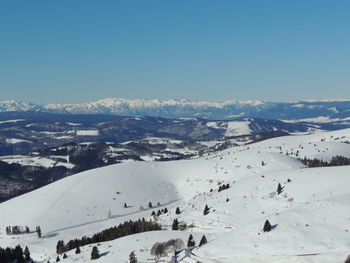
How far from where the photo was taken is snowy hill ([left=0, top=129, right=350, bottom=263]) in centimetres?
3712

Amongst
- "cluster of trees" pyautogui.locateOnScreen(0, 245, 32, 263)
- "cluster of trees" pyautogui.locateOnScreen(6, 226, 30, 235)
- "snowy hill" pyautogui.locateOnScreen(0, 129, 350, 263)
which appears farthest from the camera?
"cluster of trees" pyautogui.locateOnScreen(6, 226, 30, 235)

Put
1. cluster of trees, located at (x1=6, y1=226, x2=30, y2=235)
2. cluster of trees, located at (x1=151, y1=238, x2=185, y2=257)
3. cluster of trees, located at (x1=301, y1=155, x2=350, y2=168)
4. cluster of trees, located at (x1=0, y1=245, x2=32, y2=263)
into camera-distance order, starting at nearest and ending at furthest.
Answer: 1. cluster of trees, located at (x1=151, y1=238, x2=185, y2=257)
2. cluster of trees, located at (x1=0, y1=245, x2=32, y2=263)
3. cluster of trees, located at (x1=6, y1=226, x2=30, y2=235)
4. cluster of trees, located at (x1=301, y1=155, x2=350, y2=168)

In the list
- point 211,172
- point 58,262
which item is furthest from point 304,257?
point 211,172

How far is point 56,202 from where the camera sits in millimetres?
115062

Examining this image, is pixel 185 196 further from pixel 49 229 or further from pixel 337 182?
pixel 337 182

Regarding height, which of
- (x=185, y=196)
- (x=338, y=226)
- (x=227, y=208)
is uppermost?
(x=338, y=226)

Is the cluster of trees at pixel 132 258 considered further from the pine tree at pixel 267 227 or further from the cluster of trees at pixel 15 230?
the cluster of trees at pixel 15 230

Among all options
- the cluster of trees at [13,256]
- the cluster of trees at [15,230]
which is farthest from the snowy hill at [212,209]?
the cluster of trees at [13,256]

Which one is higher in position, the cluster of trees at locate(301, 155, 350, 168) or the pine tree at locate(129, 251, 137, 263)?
the pine tree at locate(129, 251, 137, 263)

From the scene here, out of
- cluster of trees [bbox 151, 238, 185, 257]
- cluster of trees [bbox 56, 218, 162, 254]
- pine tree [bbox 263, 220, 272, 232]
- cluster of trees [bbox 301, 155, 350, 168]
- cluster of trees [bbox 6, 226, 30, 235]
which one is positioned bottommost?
cluster of trees [bbox 6, 226, 30, 235]

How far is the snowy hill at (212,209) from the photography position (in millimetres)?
37125

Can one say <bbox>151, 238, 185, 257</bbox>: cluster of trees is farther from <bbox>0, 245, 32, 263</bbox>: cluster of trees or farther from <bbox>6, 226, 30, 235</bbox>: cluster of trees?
<bbox>6, 226, 30, 235</bbox>: cluster of trees

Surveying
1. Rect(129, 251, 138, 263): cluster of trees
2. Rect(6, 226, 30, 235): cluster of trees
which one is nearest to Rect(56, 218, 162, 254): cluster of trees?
Rect(129, 251, 138, 263): cluster of trees

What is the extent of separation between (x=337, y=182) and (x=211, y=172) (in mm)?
79260
